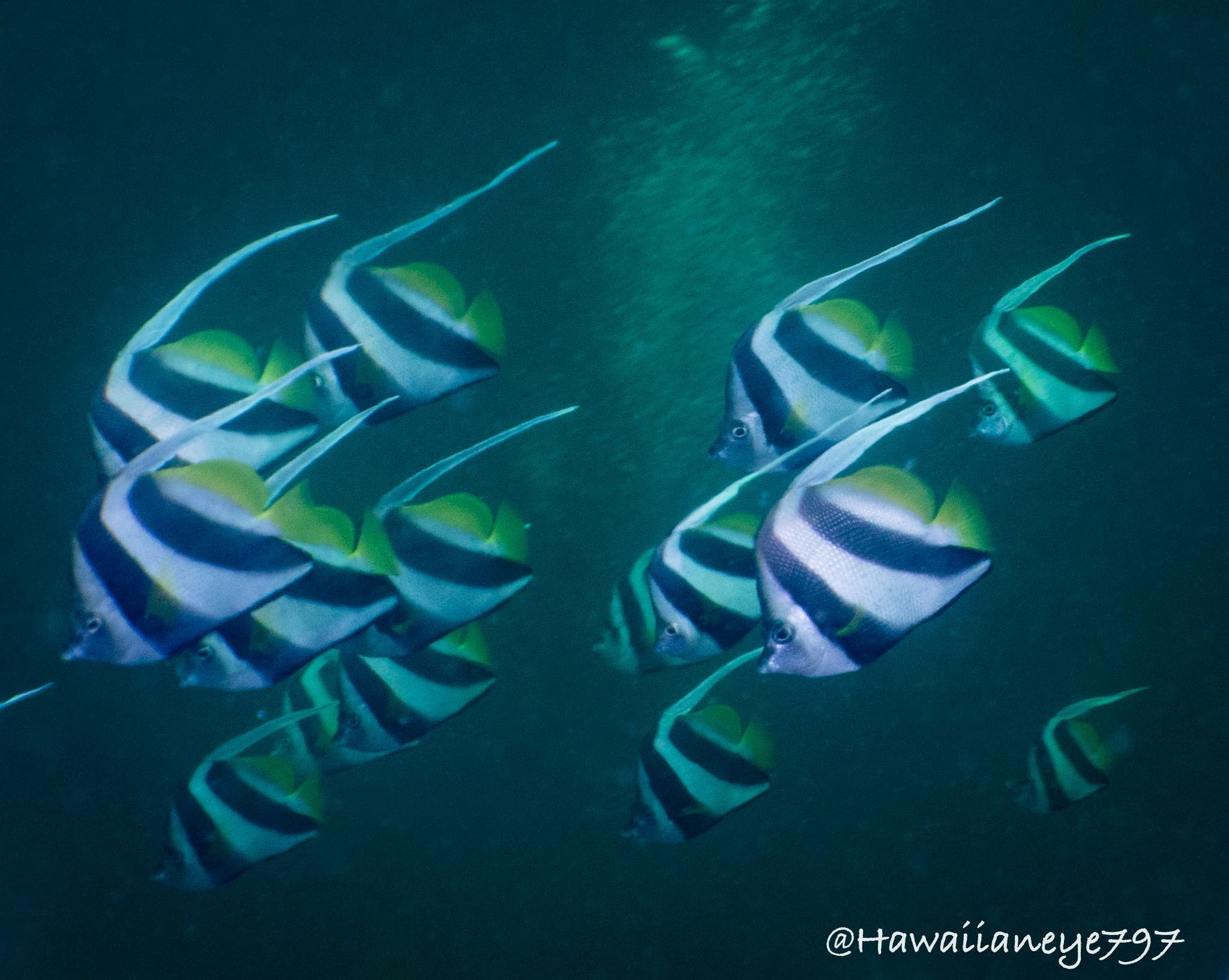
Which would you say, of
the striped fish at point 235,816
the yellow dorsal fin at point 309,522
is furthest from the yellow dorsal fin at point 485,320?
the striped fish at point 235,816

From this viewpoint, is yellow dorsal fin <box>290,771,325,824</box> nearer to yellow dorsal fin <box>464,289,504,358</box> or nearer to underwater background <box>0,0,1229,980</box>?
yellow dorsal fin <box>464,289,504,358</box>

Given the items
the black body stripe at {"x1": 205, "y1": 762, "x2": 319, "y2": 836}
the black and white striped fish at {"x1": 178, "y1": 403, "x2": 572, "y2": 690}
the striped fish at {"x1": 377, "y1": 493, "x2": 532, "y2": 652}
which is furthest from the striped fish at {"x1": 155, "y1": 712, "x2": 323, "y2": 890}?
the striped fish at {"x1": 377, "y1": 493, "x2": 532, "y2": 652}

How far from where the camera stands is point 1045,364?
300cm

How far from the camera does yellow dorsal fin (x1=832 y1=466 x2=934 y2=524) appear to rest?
1872 mm

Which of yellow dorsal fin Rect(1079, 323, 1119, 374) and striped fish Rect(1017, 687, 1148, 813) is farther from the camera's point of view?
striped fish Rect(1017, 687, 1148, 813)

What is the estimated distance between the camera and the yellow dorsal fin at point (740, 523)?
2.55m

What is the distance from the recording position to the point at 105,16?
368 inches

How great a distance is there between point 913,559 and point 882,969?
25.4 feet

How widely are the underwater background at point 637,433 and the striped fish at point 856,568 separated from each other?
19.2 ft

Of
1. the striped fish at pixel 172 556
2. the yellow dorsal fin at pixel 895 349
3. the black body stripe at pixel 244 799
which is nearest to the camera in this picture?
the striped fish at pixel 172 556

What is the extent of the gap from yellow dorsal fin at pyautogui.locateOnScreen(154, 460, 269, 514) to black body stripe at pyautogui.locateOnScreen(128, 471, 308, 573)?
2.3 inches

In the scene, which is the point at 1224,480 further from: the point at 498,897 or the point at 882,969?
the point at 498,897

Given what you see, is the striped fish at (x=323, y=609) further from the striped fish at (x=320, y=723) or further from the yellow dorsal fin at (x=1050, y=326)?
the yellow dorsal fin at (x=1050, y=326)

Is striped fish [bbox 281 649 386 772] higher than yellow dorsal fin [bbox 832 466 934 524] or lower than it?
lower
